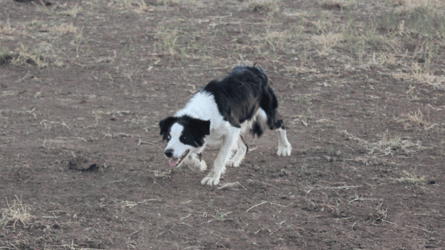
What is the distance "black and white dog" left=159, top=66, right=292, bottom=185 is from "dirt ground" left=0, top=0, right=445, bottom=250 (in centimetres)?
22

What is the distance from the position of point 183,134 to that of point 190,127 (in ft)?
0.36

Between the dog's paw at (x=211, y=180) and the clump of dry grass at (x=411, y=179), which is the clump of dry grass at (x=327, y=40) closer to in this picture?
the clump of dry grass at (x=411, y=179)

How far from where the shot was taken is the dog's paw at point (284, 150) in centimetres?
583

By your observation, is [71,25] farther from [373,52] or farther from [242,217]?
[242,217]

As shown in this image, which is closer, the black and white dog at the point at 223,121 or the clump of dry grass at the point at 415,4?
the black and white dog at the point at 223,121

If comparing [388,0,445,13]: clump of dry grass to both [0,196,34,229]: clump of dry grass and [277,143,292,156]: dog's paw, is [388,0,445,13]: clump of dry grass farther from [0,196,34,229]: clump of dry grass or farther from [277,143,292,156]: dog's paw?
[0,196,34,229]: clump of dry grass

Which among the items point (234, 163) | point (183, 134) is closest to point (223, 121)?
point (183, 134)

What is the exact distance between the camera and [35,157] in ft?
17.8

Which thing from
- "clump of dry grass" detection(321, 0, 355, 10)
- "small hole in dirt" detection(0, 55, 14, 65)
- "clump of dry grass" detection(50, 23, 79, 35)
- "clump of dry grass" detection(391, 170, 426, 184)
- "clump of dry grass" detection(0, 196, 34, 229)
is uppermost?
"clump of dry grass" detection(321, 0, 355, 10)

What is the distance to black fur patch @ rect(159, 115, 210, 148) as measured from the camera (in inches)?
187

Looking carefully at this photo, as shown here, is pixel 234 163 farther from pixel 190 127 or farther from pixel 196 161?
pixel 190 127

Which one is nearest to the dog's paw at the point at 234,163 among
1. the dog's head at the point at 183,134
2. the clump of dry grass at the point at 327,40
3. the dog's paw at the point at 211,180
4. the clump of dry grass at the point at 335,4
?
the dog's paw at the point at 211,180

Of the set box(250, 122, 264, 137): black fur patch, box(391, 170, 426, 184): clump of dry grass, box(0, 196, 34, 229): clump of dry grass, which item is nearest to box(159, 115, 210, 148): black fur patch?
box(250, 122, 264, 137): black fur patch

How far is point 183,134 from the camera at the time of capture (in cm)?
471
